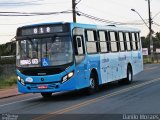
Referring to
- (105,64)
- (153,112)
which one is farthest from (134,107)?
(105,64)

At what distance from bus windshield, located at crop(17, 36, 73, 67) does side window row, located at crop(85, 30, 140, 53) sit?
75.4 inches

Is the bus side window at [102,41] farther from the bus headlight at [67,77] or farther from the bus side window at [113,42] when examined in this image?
the bus headlight at [67,77]

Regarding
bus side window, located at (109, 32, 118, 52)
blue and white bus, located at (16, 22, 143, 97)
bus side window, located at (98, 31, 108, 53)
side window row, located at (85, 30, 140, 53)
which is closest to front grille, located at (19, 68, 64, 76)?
blue and white bus, located at (16, 22, 143, 97)

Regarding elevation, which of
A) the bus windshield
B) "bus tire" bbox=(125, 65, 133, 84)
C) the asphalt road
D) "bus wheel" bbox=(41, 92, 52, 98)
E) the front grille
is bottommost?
"bus wheel" bbox=(41, 92, 52, 98)

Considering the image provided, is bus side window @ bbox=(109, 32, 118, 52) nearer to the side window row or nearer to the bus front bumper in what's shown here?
Answer: the side window row

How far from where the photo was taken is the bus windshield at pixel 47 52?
59.0 feet

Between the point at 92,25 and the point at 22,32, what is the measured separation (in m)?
3.27

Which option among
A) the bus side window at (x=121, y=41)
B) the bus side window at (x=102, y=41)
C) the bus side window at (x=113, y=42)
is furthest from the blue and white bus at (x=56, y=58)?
the bus side window at (x=121, y=41)

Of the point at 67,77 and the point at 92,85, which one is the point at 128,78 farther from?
the point at 67,77

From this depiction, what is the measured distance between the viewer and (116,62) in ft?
76.8

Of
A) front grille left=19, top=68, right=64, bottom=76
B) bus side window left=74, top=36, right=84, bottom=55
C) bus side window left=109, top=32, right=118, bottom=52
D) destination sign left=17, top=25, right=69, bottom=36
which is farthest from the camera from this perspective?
bus side window left=109, top=32, right=118, bottom=52

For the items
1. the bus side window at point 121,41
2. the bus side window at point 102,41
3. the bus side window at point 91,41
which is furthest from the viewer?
the bus side window at point 121,41

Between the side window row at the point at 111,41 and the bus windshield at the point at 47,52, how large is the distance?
6.28 ft

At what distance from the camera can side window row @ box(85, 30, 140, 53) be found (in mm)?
20305
